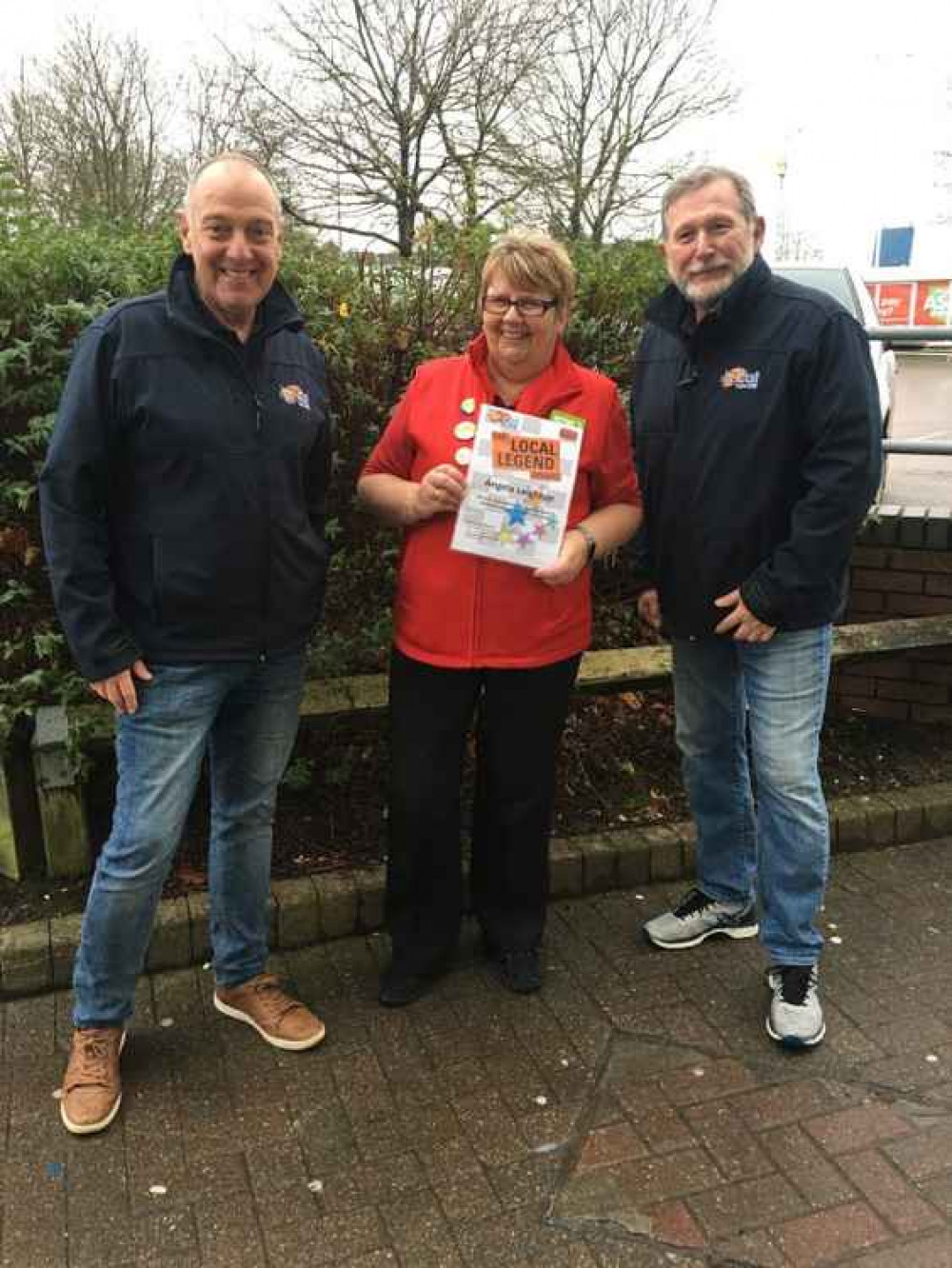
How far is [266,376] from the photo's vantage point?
7.98 feet

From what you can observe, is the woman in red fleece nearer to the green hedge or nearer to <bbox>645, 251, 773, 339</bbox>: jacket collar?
<bbox>645, 251, 773, 339</bbox>: jacket collar

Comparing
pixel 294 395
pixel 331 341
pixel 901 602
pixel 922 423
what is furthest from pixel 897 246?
pixel 294 395

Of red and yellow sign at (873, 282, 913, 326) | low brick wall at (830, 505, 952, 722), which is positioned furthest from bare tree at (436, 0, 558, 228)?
low brick wall at (830, 505, 952, 722)

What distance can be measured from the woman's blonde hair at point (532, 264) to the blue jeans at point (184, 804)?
3.51ft

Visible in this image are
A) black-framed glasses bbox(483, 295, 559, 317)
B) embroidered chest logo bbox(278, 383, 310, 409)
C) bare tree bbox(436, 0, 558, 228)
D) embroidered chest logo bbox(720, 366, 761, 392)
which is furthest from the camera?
bare tree bbox(436, 0, 558, 228)

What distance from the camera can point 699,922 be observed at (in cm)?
332

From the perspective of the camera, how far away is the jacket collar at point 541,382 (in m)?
2.67

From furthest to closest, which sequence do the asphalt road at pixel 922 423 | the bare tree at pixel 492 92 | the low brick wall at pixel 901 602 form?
1. the bare tree at pixel 492 92
2. the asphalt road at pixel 922 423
3. the low brick wall at pixel 901 602

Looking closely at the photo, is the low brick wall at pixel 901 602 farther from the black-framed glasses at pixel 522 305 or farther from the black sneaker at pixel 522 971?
the black-framed glasses at pixel 522 305

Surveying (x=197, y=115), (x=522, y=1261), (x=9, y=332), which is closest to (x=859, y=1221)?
(x=522, y=1261)

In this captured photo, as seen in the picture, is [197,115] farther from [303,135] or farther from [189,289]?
[189,289]

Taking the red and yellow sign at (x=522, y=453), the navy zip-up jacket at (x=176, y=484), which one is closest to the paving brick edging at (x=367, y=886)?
the navy zip-up jacket at (x=176, y=484)

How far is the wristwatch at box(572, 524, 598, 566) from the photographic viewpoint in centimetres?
270

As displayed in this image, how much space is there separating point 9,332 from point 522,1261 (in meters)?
2.74
